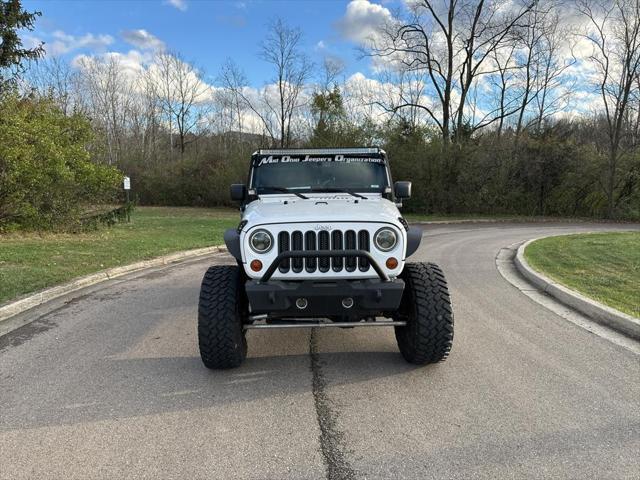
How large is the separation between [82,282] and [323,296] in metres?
5.97

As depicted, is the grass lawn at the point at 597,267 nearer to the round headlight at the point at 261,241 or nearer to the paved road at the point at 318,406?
the paved road at the point at 318,406

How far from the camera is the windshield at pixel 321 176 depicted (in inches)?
215

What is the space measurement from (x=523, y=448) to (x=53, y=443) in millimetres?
3003

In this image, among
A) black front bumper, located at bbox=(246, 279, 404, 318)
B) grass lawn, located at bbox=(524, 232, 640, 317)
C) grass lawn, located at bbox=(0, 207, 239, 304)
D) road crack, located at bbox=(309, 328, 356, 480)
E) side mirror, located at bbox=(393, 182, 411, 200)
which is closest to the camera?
road crack, located at bbox=(309, 328, 356, 480)

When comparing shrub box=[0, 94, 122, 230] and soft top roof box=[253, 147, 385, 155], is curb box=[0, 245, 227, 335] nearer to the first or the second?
soft top roof box=[253, 147, 385, 155]

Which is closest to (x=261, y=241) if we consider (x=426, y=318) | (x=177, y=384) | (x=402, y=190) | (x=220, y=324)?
(x=220, y=324)

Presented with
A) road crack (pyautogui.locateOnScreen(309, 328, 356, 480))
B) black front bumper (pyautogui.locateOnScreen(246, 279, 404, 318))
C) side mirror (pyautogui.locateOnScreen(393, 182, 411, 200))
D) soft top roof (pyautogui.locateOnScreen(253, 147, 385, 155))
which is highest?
soft top roof (pyautogui.locateOnScreen(253, 147, 385, 155))

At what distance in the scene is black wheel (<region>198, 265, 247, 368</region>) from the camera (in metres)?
4.05

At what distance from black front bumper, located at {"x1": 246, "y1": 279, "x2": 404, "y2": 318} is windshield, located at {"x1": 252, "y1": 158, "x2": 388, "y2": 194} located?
5.74 feet

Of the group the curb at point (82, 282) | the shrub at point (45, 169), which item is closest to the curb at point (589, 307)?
the curb at point (82, 282)

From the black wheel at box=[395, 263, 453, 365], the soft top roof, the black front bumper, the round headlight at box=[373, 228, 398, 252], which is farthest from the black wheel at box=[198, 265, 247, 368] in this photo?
the soft top roof

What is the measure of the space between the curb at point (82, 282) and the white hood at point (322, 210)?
3817mm

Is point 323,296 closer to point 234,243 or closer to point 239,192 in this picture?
point 234,243

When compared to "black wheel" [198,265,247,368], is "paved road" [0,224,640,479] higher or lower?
lower
